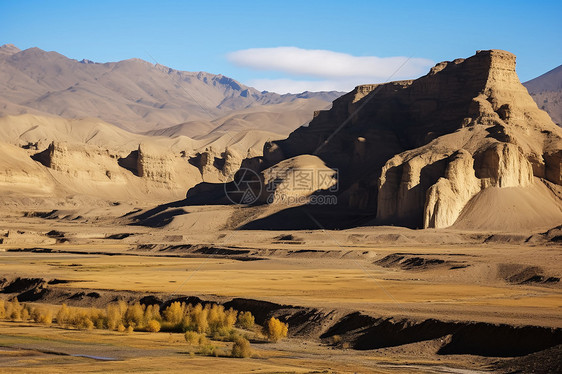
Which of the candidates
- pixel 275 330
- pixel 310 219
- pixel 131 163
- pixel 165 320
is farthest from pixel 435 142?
pixel 131 163

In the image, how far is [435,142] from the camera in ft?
348

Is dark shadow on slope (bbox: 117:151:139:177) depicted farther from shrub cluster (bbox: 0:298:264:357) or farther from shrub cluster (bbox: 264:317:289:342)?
shrub cluster (bbox: 264:317:289:342)

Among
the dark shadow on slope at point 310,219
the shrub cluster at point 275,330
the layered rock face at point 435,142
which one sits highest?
the layered rock face at point 435,142

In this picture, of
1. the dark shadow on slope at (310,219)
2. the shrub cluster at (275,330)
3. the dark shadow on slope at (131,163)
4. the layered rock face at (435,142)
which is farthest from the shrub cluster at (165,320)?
the dark shadow on slope at (131,163)

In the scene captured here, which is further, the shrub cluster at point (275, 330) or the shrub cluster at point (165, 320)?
the shrub cluster at point (165, 320)

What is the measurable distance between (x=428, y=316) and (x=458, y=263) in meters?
27.5

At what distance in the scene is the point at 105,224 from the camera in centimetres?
12800

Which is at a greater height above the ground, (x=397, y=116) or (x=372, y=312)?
(x=397, y=116)

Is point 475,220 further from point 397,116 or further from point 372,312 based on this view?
point 372,312

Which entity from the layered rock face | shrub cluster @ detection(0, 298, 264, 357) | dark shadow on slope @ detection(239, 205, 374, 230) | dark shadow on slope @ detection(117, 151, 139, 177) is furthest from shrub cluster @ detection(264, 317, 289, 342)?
dark shadow on slope @ detection(117, 151, 139, 177)

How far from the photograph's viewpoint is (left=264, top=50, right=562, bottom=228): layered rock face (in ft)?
316

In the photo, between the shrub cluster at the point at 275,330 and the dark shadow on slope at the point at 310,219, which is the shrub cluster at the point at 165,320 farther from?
the dark shadow on slope at the point at 310,219

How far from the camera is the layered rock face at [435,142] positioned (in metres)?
96.3

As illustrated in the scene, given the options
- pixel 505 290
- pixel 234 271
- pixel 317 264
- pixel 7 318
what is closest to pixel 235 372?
pixel 7 318
